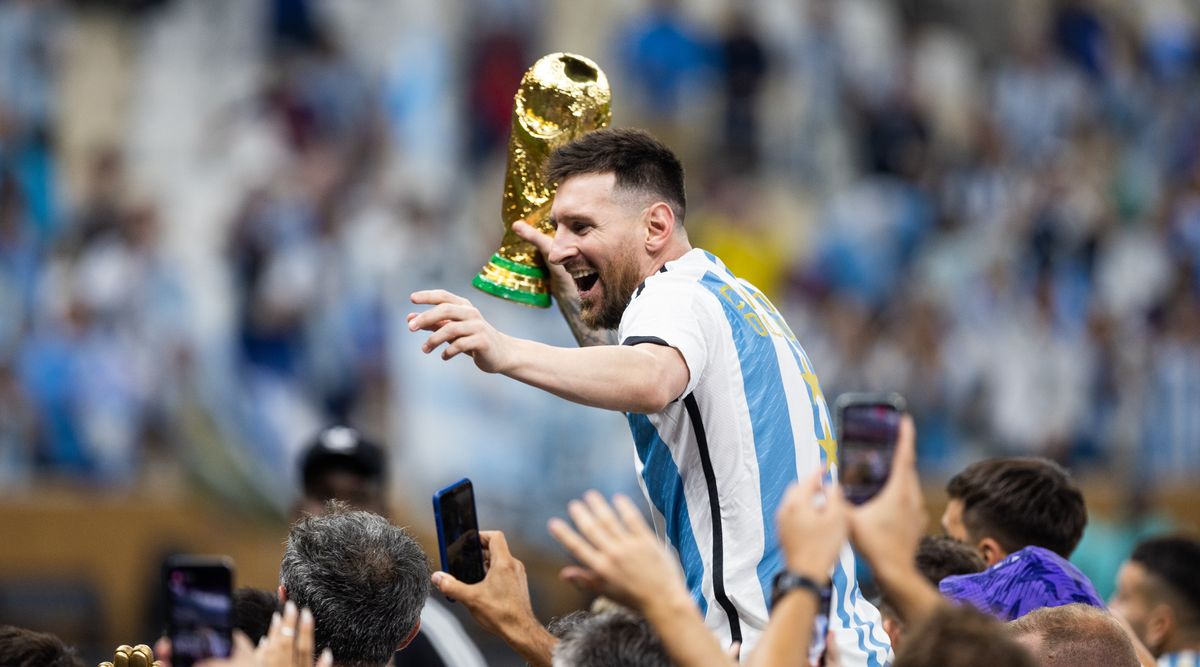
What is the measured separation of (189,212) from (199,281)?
69cm

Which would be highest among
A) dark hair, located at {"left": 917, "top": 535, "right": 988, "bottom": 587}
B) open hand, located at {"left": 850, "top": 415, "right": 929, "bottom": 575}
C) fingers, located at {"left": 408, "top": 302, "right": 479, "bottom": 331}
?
fingers, located at {"left": 408, "top": 302, "right": 479, "bottom": 331}

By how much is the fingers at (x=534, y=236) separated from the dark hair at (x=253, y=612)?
130 centimetres

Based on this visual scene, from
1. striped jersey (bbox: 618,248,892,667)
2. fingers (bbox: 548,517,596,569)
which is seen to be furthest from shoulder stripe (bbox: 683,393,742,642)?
fingers (bbox: 548,517,596,569)

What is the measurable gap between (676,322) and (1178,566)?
9.99 feet

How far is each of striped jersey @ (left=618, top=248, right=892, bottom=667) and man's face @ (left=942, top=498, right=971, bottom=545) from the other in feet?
3.99

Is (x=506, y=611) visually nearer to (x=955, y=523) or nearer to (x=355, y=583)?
(x=355, y=583)

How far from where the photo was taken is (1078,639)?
395 cm

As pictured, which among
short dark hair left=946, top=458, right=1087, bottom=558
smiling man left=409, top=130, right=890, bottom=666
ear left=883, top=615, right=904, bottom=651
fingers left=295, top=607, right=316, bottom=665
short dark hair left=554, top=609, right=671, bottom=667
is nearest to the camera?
fingers left=295, top=607, right=316, bottom=665

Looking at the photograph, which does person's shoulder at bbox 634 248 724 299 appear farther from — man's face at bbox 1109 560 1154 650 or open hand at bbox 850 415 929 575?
man's face at bbox 1109 560 1154 650

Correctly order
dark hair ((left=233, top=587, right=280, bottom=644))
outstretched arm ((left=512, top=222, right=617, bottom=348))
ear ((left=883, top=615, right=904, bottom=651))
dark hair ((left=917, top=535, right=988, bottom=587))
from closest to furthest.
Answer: dark hair ((left=233, top=587, right=280, bottom=644)) < ear ((left=883, top=615, right=904, bottom=651)) < outstretched arm ((left=512, top=222, right=617, bottom=348)) < dark hair ((left=917, top=535, right=988, bottom=587))

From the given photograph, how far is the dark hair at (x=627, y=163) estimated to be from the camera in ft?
13.8

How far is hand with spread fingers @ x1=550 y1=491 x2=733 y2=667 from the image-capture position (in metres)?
2.84

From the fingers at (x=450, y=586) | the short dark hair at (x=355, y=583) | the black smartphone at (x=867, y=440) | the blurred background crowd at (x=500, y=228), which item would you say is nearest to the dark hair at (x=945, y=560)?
the black smartphone at (x=867, y=440)

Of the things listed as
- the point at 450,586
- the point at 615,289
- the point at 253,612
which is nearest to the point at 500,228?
the point at 253,612
